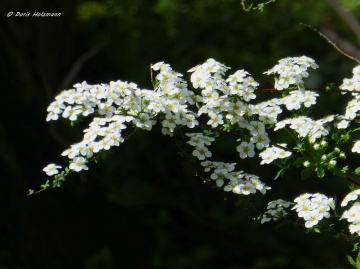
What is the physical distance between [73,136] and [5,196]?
55 cm

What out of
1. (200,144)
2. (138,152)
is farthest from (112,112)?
(138,152)

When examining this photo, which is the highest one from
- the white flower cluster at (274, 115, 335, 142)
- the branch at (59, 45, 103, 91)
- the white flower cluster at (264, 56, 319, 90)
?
the branch at (59, 45, 103, 91)

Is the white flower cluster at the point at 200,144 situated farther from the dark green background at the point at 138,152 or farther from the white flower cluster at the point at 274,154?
the dark green background at the point at 138,152

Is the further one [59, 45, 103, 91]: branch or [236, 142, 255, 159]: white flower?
[59, 45, 103, 91]: branch

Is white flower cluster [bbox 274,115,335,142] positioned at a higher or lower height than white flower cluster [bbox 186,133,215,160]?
lower

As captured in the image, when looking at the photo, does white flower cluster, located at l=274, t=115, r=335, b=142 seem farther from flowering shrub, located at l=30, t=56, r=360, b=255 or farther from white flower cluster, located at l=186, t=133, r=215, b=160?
white flower cluster, located at l=186, t=133, r=215, b=160

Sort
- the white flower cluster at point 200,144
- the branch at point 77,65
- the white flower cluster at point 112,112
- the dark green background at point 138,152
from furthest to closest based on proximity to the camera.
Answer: the branch at point 77,65 → the dark green background at point 138,152 → the white flower cluster at point 200,144 → the white flower cluster at point 112,112

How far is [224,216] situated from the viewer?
14.2 ft

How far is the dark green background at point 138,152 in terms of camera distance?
3.68 m

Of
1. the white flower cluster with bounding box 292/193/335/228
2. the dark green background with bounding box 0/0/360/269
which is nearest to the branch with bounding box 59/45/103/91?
the dark green background with bounding box 0/0/360/269

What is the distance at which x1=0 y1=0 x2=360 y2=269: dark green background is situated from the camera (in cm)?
368

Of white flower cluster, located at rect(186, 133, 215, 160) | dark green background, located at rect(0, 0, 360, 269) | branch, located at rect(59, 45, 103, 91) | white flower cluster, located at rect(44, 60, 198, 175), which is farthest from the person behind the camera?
branch, located at rect(59, 45, 103, 91)

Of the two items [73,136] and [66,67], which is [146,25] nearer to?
[66,67]

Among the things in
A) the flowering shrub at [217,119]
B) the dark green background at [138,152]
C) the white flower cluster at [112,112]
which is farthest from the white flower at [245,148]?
the dark green background at [138,152]
